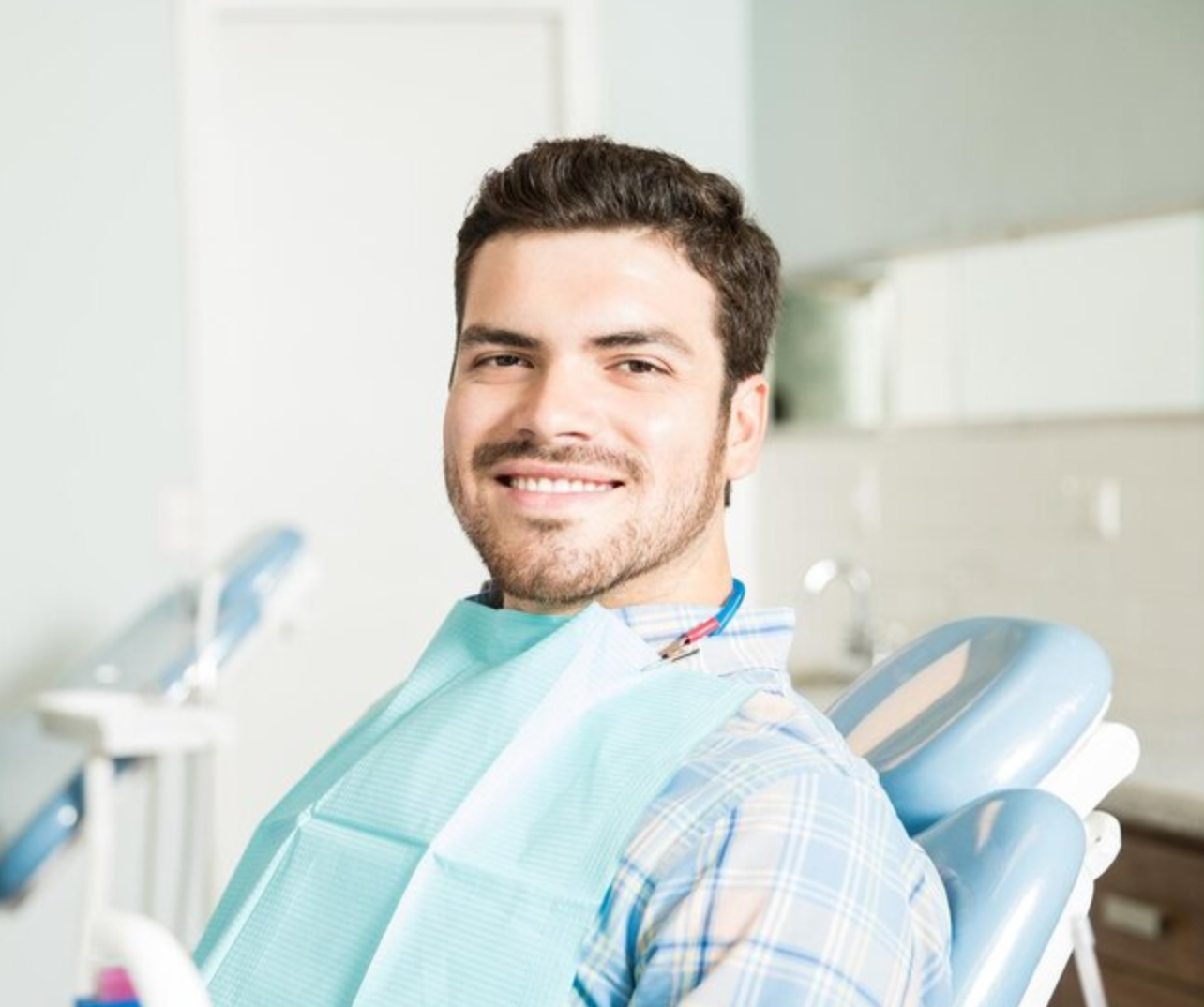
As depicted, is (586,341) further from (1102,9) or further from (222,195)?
(222,195)

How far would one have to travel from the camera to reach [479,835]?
0.95 m

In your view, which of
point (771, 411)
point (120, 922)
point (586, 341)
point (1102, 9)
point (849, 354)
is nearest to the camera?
point (120, 922)

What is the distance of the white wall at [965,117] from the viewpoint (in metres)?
2.37

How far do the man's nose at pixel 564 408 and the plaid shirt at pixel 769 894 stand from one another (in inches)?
10.2

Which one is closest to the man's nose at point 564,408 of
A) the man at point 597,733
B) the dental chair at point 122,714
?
the man at point 597,733

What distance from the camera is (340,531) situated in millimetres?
3115

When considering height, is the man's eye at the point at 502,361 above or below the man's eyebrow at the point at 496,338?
below

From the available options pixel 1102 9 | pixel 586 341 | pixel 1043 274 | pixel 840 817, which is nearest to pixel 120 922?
pixel 840 817

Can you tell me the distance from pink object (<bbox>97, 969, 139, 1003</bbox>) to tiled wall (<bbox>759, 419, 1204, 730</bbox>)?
5.79 ft

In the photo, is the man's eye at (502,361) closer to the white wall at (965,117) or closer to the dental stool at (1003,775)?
the dental stool at (1003,775)

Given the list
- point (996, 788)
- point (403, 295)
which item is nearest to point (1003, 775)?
point (996, 788)

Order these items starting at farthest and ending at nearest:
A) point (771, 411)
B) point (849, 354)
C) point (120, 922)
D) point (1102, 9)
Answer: point (771, 411) → point (849, 354) → point (1102, 9) → point (120, 922)

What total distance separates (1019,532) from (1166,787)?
822 mm

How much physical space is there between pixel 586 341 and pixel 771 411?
2.03m
